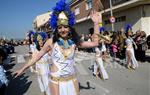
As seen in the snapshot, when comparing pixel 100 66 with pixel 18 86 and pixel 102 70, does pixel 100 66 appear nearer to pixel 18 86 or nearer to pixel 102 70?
pixel 102 70

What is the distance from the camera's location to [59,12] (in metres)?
4.41

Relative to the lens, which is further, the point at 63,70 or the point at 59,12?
the point at 59,12

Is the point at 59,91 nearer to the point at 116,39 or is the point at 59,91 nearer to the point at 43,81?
the point at 43,81

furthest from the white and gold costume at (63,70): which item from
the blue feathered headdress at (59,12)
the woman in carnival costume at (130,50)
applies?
the woman in carnival costume at (130,50)

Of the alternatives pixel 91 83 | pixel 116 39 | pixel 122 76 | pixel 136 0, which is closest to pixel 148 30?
pixel 136 0

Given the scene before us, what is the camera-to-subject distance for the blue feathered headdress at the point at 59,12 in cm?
435

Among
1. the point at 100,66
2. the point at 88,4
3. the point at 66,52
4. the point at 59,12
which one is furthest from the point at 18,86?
the point at 88,4

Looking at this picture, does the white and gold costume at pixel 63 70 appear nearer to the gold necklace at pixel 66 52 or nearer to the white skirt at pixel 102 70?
the gold necklace at pixel 66 52

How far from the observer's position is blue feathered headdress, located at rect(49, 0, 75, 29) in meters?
4.35

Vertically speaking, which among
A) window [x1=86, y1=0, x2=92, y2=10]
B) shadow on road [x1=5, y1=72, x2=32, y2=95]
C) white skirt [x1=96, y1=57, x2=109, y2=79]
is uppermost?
window [x1=86, y1=0, x2=92, y2=10]

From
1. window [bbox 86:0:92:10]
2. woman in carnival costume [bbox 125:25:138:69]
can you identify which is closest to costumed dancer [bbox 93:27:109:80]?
woman in carnival costume [bbox 125:25:138:69]

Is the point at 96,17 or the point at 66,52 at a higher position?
the point at 96,17

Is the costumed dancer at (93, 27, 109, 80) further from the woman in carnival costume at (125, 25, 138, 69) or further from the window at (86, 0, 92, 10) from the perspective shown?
the window at (86, 0, 92, 10)

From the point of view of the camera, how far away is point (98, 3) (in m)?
4.25
